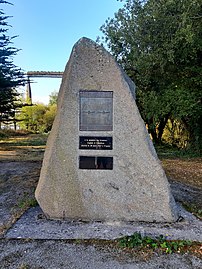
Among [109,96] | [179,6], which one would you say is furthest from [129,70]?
[109,96]

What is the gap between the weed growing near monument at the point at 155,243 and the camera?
296 cm

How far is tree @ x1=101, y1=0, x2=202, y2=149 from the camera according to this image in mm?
8555

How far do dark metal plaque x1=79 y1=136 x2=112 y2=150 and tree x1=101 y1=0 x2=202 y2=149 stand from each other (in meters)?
5.46

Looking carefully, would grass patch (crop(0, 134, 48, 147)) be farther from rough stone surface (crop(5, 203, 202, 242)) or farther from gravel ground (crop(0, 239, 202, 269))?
gravel ground (crop(0, 239, 202, 269))

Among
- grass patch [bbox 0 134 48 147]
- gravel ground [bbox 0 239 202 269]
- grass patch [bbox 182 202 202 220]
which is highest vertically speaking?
gravel ground [bbox 0 239 202 269]

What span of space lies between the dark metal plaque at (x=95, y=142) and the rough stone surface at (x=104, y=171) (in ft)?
0.19

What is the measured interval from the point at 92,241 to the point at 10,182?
13.0 ft

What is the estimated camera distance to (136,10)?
10.2 metres

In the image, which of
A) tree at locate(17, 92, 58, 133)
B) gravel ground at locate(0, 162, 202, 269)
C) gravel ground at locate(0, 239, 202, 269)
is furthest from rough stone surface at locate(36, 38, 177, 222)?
tree at locate(17, 92, 58, 133)

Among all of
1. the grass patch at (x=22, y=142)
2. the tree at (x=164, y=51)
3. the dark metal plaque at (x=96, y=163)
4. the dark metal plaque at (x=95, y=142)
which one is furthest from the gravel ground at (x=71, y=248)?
the grass patch at (x=22, y=142)

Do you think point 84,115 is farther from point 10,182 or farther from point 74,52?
point 10,182

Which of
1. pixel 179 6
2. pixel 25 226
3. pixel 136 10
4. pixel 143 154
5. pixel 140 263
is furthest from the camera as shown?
pixel 136 10

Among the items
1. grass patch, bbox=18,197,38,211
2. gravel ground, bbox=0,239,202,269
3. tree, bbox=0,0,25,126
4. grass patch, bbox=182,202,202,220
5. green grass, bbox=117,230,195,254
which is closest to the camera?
Answer: gravel ground, bbox=0,239,202,269

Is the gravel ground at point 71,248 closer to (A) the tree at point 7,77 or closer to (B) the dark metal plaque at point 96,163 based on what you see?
(B) the dark metal plaque at point 96,163
